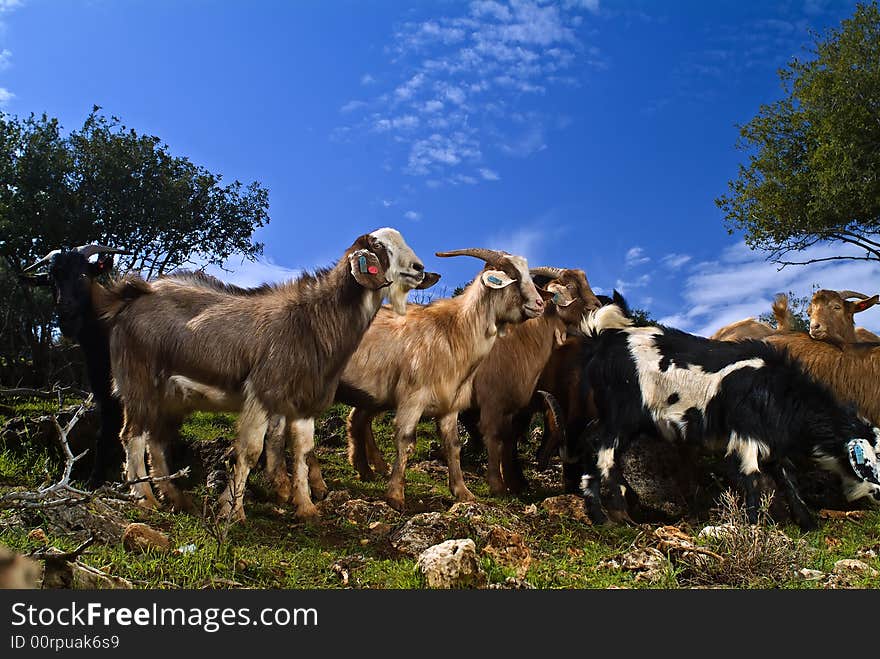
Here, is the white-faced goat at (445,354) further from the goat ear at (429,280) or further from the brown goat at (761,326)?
the brown goat at (761,326)

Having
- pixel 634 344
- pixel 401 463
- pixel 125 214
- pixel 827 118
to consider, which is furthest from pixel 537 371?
pixel 125 214

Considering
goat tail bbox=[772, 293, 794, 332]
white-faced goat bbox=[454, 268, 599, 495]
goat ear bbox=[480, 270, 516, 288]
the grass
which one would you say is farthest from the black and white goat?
goat tail bbox=[772, 293, 794, 332]

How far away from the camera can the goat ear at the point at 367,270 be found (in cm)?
696

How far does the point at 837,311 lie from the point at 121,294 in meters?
9.75

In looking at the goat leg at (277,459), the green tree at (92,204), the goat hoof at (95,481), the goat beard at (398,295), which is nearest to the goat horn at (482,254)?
the goat beard at (398,295)

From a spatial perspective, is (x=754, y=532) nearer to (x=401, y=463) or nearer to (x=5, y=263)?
(x=401, y=463)

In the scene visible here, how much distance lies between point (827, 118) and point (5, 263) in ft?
80.1

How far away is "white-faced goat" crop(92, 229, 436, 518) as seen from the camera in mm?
6812

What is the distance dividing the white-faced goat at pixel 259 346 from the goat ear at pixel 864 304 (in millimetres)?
7327

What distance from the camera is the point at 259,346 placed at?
6.91 metres

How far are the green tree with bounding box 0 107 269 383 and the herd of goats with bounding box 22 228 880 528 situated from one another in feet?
45.2

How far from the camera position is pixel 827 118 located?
790 inches

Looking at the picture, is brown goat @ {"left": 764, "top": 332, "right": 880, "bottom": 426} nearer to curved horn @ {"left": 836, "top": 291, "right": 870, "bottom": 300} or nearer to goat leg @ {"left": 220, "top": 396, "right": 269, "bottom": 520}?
curved horn @ {"left": 836, "top": 291, "right": 870, "bottom": 300}

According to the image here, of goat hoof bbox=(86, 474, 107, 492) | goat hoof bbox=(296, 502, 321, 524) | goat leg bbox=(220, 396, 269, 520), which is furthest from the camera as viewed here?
goat hoof bbox=(86, 474, 107, 492)
